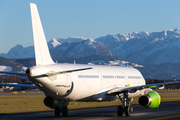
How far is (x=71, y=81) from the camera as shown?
27312 millimetres

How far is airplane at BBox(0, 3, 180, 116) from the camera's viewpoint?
83.8ft

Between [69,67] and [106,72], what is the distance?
609 centimetres

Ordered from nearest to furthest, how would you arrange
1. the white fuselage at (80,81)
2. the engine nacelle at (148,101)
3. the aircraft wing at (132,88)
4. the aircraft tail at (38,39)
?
the white fuselage at (80,81) → the aircraft tail at (38,39) → the aircraft wing at (132,88) → the engine nacelle at (148,101)

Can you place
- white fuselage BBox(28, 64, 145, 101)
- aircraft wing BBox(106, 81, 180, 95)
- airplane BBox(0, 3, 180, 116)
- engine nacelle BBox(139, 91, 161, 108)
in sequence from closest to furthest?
white fuselage BBox(28, 64, 145, 101), airplane BBox(0, 3, 180, 116), aircraft wing BBox(106, 81, 180, 95), engine nacelle BBox(139, 91, 161, 108)

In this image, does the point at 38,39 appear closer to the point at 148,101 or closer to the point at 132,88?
the point at 132,88

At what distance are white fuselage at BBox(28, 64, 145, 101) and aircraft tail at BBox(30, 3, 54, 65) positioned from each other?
0.92 metres

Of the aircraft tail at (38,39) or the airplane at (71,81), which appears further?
the aircraft tail at (38,39)

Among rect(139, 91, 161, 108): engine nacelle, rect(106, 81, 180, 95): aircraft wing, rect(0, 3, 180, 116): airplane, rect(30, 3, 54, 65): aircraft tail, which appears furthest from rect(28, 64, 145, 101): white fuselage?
rect(139, 91, 161, 108): engine nacelle

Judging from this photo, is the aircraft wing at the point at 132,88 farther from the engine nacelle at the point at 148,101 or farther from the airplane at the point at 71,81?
the engine nacelle at the point at 148,101

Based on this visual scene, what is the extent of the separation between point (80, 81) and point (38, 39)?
529 cm

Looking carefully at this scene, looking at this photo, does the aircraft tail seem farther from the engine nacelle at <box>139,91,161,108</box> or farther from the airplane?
the engine nacelle at <box>139,91,161,108</box>

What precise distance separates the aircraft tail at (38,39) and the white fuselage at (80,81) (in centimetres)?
92

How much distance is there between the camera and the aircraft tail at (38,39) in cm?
2602

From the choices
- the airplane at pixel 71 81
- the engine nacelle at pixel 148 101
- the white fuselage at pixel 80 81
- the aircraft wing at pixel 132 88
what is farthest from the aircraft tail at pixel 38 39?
the engine nacelle at pixel 148 101
